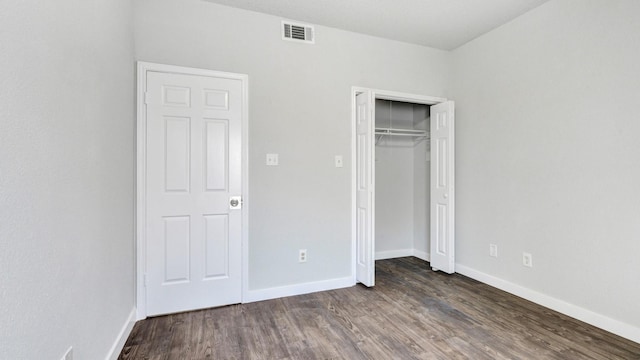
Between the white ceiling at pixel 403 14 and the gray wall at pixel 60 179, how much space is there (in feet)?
4.73

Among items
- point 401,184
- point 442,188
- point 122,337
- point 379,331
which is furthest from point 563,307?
point 122,337

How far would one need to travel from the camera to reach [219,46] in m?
2.74

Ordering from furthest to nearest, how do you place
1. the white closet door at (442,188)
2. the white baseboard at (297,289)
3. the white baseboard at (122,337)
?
the white closet door at (442,188) < the white baseboard at (297,289) < the white baseboard at (122,337)

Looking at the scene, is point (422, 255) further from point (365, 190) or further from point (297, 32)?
point (297, 32)

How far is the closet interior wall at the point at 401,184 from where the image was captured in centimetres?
419

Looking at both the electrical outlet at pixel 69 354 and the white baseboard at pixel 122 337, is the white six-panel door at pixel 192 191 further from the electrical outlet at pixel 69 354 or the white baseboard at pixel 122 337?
the electrical outlet at pixel 69 354

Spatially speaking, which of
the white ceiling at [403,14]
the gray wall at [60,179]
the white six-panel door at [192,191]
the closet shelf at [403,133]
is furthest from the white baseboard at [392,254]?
the gray wall at [60,179]

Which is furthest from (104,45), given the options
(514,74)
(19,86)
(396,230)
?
(396,230)

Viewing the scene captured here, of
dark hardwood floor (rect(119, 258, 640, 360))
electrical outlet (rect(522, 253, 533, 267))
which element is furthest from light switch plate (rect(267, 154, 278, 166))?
electrical outlet (rect(522, 253, 533, 267))

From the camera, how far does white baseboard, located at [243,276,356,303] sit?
2828 mm

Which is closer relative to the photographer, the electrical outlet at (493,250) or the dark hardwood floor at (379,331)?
the dark hardwood floor at (379,331)

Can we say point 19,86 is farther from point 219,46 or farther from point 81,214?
point 219,46

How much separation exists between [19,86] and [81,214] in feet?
2.27

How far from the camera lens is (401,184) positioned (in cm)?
432
